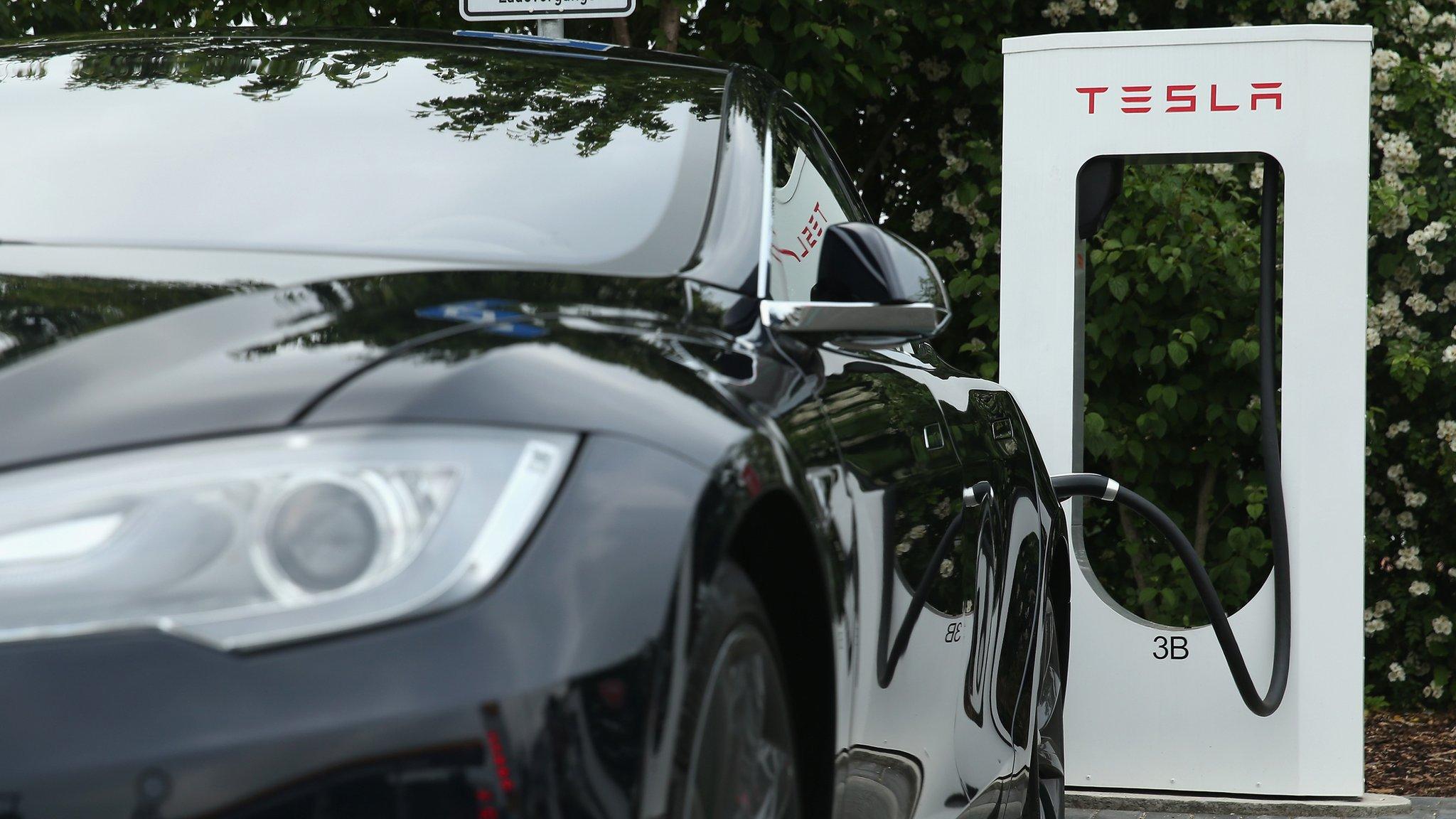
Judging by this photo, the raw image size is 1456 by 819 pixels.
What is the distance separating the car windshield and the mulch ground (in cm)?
426

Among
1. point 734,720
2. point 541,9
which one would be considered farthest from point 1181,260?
point 734,720

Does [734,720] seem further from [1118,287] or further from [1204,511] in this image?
[1204,511]

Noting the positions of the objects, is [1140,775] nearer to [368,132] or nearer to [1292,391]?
[1292,391]

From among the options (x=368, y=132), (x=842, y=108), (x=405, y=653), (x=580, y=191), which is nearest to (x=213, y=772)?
(x=405, y=653)

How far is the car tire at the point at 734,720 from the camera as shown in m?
1.45

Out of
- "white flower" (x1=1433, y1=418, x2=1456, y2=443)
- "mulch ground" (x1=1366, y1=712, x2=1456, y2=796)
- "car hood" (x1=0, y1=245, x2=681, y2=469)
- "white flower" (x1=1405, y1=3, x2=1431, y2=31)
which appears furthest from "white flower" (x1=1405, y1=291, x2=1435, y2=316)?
"car hood" (x1=0, y1=245, x2=681, y2=469)

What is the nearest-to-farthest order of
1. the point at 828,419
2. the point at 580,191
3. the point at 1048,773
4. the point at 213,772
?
the point at 213,772 → the point at 828,419 → the point at 580,191 → the point at 1048,773

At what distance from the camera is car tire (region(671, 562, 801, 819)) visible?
1.45 m

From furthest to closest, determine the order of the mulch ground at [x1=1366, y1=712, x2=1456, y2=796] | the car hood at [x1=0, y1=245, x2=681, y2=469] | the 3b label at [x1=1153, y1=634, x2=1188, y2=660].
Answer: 1. the mulch ground at [x1=1366, y1=712, x2=1456, y2=796]
2. the 3b label at [x1=1153, y1=634, x2=1188, y2=660]
3. the car hood at [x1=0, y1=245, x2=681, y2=469]

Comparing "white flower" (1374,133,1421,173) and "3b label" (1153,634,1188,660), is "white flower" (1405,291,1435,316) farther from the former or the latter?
"3b label" (1153,634,1188,660)

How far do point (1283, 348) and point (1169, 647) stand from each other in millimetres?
932

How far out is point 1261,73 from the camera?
4.80 meters

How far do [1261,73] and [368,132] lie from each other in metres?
3.13

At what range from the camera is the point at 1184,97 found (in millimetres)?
4844
